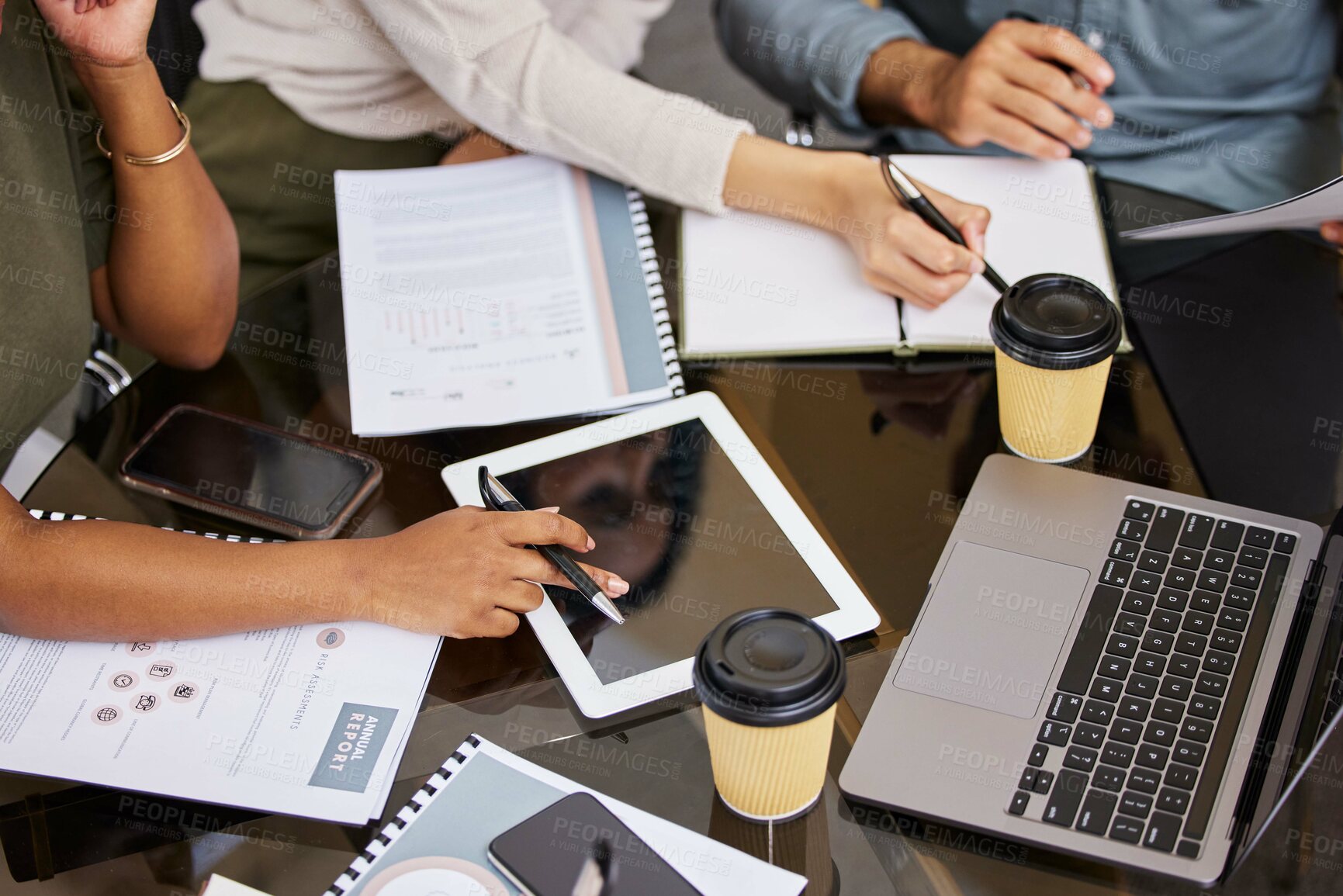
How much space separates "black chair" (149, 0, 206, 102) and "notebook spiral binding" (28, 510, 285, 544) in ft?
2.01

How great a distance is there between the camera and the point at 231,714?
84cm

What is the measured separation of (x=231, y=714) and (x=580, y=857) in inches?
11.2

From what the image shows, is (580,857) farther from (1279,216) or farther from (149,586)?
(1279,216)

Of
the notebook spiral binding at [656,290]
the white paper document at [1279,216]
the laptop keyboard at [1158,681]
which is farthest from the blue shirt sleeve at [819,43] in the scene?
the laptop keyboard at [1158,681]

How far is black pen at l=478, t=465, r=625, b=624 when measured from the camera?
34.3 inches

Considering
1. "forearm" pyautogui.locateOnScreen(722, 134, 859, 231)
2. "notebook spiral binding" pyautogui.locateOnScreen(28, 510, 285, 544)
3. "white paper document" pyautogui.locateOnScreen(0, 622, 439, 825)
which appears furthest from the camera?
"forearm" pyautogui.locateOnScreen(722, 134, 859, 231)

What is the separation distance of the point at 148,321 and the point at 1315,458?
1.06 metres

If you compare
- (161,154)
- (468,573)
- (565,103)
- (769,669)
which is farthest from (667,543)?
(161,154)

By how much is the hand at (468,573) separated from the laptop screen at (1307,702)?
0.45m

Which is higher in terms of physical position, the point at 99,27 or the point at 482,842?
the point at 99,27

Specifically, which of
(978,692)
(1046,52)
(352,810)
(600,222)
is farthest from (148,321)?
(1046,52)

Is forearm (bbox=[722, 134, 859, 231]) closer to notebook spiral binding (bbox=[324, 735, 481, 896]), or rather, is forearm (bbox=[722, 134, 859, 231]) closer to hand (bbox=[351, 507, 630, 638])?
hand (bbox=[351, 507, 630, 638])

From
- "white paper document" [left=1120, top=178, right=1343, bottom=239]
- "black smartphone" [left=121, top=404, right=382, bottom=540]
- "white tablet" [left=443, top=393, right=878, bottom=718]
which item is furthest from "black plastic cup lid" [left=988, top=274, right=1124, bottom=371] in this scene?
"black smartphone" [left=121, top=404, right=382, bottom=540]

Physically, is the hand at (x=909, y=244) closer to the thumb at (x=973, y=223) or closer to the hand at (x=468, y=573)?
the thumb at (x=973, y=223)
